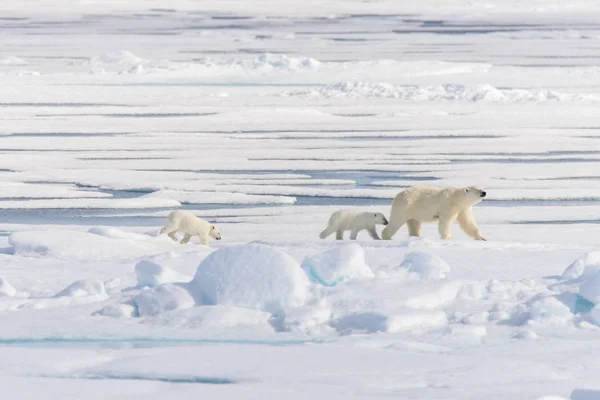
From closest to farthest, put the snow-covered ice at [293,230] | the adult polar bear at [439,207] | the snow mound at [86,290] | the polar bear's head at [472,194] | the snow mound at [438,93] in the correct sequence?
the snow-covered ice at [293,230] < the snow mound at [86,290] < the polar bear's head at [472,194] < the adult polar bear at [439,207] < the snow mound at [438,93]

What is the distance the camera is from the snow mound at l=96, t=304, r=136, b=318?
4.03m

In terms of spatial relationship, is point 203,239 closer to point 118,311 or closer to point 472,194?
point 472,194

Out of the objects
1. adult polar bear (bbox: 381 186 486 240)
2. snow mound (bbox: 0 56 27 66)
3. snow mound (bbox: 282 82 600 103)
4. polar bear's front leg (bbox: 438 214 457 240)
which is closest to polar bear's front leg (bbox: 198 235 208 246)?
adult polar bear (bbox: 381 186 486 240)

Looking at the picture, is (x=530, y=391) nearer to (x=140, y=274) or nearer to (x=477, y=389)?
(x=477, y=389)

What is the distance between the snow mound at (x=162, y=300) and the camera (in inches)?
158

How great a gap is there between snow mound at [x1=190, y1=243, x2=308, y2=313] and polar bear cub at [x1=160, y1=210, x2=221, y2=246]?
91.7 inches

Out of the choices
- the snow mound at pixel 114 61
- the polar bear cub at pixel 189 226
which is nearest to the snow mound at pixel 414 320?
the polar bear cub at pixel 189 226

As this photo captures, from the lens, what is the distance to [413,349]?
3.61 m

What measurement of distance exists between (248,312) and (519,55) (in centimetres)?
1820

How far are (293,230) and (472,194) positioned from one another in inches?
46.4

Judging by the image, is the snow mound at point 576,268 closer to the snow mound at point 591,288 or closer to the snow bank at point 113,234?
the snow mound at point 591,288

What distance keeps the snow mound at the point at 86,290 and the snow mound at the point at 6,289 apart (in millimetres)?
190

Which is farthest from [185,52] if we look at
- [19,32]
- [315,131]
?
[315,131]

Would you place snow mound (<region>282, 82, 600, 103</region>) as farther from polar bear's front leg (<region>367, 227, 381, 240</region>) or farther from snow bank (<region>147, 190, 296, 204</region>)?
polar bear's front leg (<region>367, 227, 381, 240</region>)
